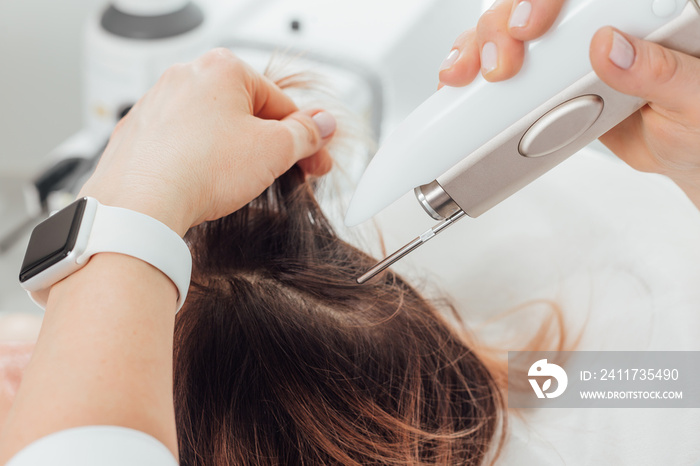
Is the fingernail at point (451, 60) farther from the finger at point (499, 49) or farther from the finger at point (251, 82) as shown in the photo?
the finger at point (251, 82)

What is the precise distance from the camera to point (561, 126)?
0.47 metres

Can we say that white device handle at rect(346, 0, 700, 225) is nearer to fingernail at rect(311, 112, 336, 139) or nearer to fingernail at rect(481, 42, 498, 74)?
fingernail at rect(481, 42, 498, 74)

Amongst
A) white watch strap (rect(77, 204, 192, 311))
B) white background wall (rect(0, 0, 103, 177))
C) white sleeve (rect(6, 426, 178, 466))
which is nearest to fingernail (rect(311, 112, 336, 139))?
white watch strap (rect(77, 204, 192, 311))

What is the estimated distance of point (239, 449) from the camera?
57 centimetres

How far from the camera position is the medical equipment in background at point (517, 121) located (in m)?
0.42

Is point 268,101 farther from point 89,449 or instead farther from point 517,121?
point 89,449

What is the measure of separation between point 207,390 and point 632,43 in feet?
1.45

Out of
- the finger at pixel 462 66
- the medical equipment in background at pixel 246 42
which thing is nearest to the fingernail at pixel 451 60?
the finger at pixel 462 66

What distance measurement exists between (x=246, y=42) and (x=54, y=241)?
0.76 meters

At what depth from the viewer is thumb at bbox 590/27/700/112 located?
41 centimetres

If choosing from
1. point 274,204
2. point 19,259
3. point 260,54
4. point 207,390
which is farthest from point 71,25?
point 207,390

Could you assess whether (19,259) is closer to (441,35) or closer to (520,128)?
(441,35)

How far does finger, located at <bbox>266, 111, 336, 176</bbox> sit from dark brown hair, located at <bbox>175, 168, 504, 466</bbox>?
45mm

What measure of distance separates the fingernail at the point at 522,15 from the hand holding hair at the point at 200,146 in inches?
9.6
